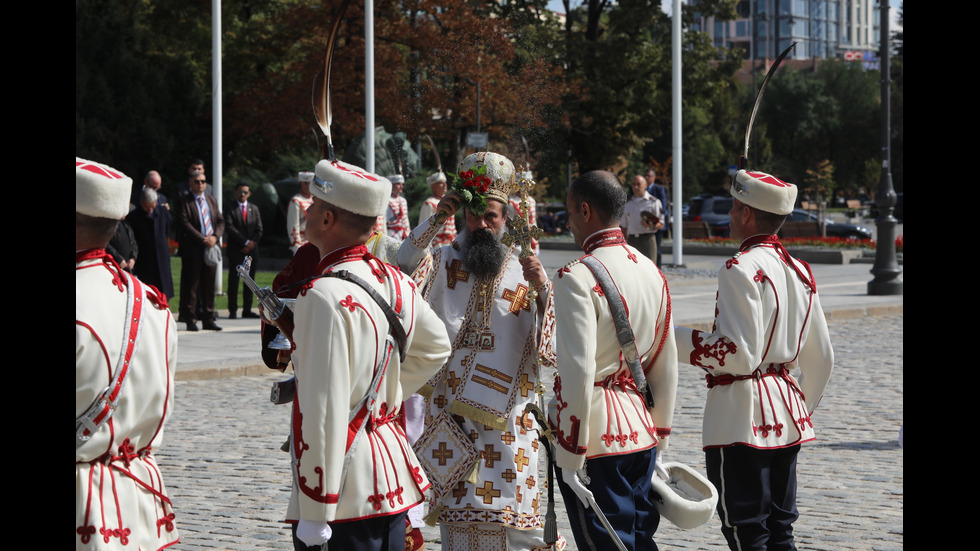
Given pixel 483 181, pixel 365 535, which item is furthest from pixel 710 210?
pixel 365 535

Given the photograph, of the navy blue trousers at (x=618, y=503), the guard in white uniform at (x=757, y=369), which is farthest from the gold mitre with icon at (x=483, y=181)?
the navy blue trousers at (x=618, y=503)

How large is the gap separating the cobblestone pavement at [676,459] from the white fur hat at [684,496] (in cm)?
151

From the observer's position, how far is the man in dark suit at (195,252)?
51.5 ft

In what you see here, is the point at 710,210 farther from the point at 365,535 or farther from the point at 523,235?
the point at 365,535

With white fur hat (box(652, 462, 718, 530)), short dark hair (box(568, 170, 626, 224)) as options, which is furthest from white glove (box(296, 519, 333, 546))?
short dark hair (box(568, 170, 626, 224))

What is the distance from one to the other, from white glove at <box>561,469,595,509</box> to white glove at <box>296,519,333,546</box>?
4.05 feet

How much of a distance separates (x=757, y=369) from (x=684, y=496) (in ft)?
1.92

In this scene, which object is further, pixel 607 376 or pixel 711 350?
pixel 711 350

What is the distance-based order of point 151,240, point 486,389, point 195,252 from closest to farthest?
1. point 486,389
2. point 151,240
3. point 195,252

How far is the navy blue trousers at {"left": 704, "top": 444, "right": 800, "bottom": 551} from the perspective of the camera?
4992 millimetres

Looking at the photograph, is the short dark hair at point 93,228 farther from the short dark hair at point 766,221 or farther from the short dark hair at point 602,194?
the short dark hair at point 766,221

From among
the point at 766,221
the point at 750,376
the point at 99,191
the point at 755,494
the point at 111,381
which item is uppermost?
the point at 99,191

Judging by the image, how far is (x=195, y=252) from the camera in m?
15.8

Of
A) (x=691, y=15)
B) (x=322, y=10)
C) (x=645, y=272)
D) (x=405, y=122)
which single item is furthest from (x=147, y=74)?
(x=645, y=272)
